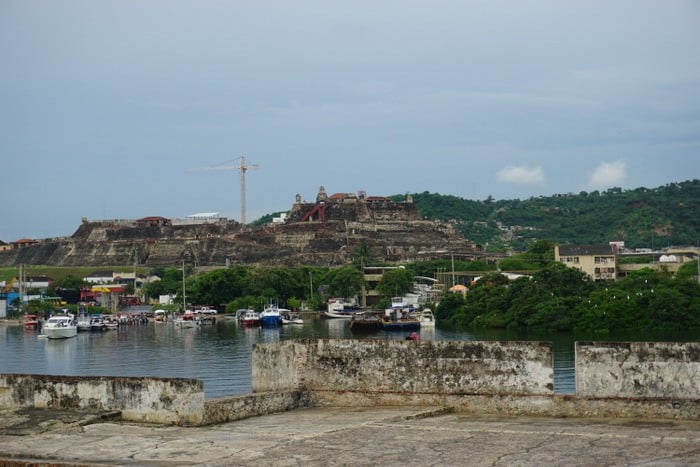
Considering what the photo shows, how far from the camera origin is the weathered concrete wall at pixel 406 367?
9250 millimetres

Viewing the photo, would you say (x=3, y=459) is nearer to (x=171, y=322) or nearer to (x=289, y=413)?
(x=289, y=413)

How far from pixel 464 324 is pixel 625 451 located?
158 ft

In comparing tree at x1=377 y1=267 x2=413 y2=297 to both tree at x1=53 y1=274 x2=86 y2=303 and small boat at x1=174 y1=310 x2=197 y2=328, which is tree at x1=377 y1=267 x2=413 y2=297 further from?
tree at x1=53 y1=274 x2=86 y2=303

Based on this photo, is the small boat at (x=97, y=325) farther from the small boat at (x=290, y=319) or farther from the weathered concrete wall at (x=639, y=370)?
the weathered concrete wall at (x=639, y=370)

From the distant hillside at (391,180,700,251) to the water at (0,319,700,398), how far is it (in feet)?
233

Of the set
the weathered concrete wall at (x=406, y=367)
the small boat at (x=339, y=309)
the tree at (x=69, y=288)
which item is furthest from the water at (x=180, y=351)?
the tree at (x=69, y=288)

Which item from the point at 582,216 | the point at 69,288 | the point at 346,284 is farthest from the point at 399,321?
the point at 582,216

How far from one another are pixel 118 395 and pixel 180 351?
3478 centimetres

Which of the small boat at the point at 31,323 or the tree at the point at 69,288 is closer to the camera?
the small boat at the point at 31,323

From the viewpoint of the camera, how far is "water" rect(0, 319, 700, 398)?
103ft

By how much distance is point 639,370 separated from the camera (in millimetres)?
8812

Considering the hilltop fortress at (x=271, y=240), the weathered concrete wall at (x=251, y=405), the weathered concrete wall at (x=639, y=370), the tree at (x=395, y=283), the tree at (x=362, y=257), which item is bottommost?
the weathered concrete wall at (x=251, y=405)

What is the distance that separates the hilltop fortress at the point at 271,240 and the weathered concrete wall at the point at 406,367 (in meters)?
104

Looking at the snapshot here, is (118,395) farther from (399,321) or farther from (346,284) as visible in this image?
(346,284)
